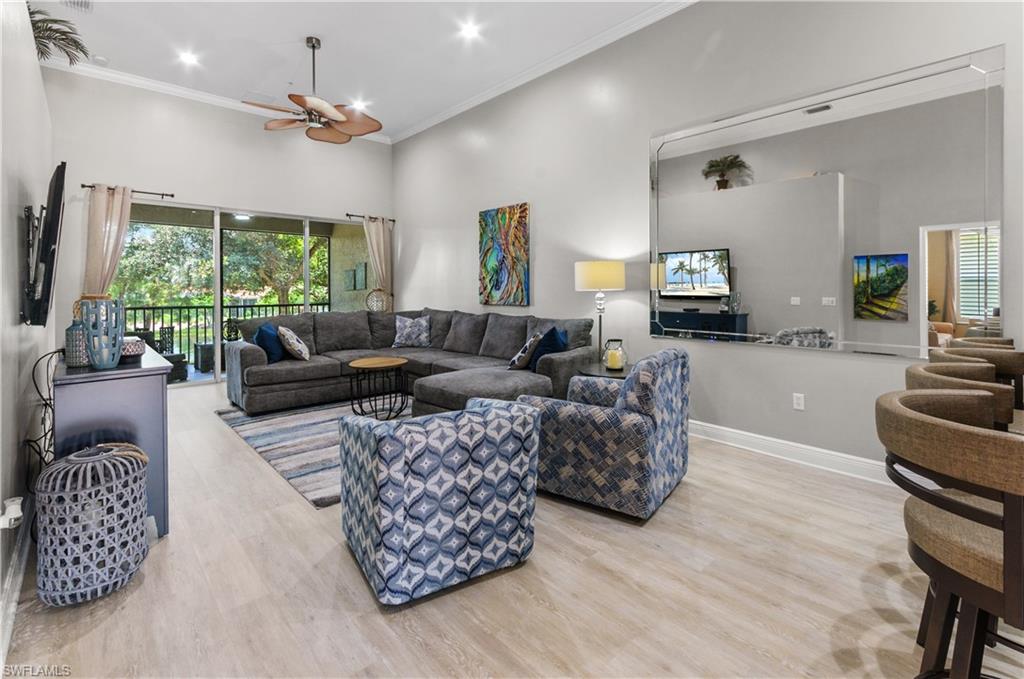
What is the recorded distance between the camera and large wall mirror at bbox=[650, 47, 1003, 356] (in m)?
2.73

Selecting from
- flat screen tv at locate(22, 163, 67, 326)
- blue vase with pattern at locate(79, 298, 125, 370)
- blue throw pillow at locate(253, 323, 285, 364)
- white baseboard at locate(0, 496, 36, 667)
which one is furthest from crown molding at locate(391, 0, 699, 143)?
white baseboard at locate(0, 496, 36, 667)

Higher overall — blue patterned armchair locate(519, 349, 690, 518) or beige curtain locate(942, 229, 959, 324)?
beige curtain locate(942, 229, 959, 324)

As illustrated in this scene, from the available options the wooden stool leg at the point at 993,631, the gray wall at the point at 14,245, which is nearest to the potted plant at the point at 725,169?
the wooden stool leg at the point at 993,631

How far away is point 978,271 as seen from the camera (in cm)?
271

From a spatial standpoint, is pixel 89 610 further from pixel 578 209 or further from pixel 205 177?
pixel 205 177

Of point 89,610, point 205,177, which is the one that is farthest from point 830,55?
point 205,177

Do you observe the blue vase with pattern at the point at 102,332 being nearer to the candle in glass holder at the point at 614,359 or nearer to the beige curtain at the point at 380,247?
the candle in glass holder at the point at 614,359

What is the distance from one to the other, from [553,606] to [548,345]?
2.68m

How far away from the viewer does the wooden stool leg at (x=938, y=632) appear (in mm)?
1358

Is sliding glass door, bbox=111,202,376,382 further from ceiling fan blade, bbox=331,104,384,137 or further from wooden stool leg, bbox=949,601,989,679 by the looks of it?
wooden stool leg, bbox=949,601,989,679

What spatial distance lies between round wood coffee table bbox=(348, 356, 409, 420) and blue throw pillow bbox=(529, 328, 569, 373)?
118 centimetres

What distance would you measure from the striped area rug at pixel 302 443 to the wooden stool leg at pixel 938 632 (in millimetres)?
2538

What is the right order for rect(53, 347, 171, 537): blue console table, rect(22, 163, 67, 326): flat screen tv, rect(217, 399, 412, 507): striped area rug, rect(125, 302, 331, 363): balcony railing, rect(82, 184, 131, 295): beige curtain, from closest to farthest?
rect(53, 347, 171, 537): blue console table, rect(22, 163, 67, 326): flat screen tv, rect(217, 399, 412, 507): striped area rug, rect(82, 184, 131, 295): beige curtain, rect(125, 302, 331, 363): balcony railing

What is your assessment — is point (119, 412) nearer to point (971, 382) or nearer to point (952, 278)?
point (971, 382)
